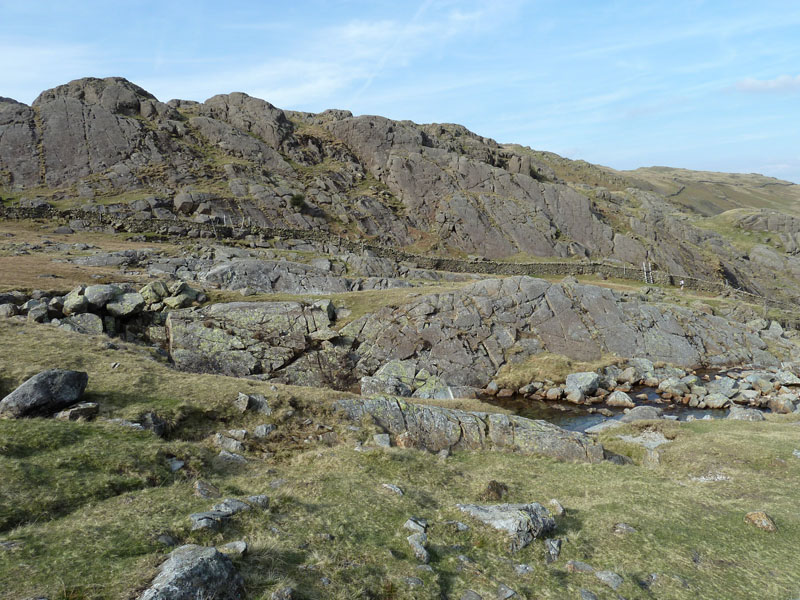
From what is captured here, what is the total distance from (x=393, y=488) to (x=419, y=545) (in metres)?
4.00

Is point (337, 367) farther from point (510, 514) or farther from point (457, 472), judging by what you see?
point (510, 514)

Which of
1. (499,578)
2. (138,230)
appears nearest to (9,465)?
(499,578)

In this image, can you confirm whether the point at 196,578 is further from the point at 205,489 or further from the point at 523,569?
the point at 523,569

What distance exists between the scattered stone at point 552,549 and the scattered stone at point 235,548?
763 cm

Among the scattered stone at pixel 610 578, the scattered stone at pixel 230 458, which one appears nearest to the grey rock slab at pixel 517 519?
the scattered stone at pixel 610 578

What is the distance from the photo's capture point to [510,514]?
1261 cm

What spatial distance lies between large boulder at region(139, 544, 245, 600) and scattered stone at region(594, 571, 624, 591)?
8546 mm

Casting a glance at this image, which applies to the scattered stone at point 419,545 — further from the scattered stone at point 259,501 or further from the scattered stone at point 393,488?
the scattered stone at point 259,501

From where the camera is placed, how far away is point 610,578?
10.8 meters

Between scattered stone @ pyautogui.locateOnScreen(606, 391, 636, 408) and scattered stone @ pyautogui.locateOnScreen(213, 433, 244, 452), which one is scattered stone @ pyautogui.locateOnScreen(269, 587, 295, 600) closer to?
scattered stone @ pyautogui.locateOnScreen(213, 433, 244, 452)

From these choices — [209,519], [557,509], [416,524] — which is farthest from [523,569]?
[209,519]

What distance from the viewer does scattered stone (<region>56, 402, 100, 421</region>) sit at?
16.1 m

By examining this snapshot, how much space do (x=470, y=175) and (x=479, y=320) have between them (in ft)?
224

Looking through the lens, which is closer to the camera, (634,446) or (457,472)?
(457,472)
